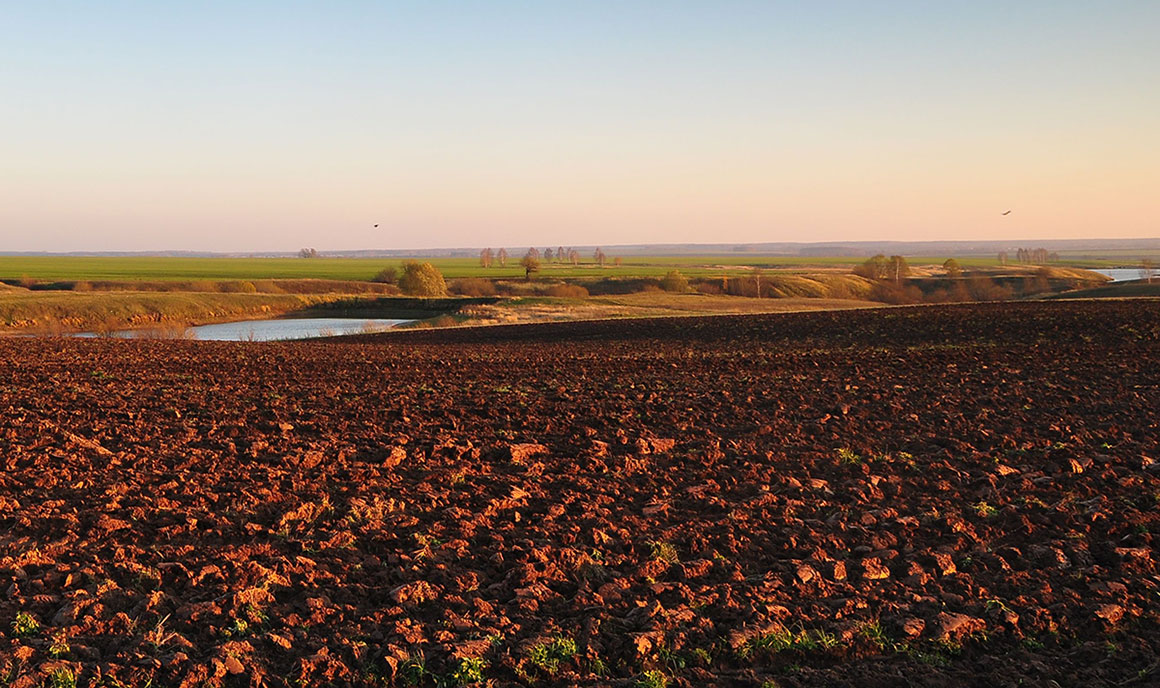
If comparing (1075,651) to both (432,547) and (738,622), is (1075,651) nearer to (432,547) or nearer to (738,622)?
(738,622)

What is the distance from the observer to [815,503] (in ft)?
35.7

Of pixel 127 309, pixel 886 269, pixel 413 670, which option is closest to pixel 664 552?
pixel 413 670

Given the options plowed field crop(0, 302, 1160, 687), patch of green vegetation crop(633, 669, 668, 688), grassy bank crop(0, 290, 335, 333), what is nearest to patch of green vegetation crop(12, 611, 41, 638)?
plowed field crop(0, 302, 1160, 687)

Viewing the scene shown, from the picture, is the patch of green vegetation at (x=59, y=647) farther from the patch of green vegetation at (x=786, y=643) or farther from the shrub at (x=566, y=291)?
the shrub at (x=566, y=291)

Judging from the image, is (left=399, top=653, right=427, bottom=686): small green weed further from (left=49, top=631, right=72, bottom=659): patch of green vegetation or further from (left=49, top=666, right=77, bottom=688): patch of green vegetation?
(left=49, top=631, right=72, bottom=659): patch of green vegetation

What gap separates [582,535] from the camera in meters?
9.62

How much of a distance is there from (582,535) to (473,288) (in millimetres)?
102475

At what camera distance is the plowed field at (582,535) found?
6711 millimetres

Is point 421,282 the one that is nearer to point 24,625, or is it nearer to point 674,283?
point 674,283

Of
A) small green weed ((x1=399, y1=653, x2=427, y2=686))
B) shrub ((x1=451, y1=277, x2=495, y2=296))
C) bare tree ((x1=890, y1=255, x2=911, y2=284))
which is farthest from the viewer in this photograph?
bare tree ((x1=890, y1=255, x2=911, y2=284))

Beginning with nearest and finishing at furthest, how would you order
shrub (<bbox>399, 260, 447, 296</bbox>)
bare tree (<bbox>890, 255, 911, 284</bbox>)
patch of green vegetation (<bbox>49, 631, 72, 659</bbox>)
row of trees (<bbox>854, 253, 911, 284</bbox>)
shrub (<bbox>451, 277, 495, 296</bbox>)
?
patch of green vegetation (<bbox>49, 631, 72, 659</bbox>) → shrub (<bbox>399, 260, 447, 296</bbox>) → shrub (<bbox>451, 277, 495, 296</bbox>) → bare tree (<bbox>890, 255, 911, 284</bbox>) → row of trees (<bbox>854, 253, 911, 284</bbox>)

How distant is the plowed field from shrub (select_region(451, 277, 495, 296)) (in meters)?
87.4

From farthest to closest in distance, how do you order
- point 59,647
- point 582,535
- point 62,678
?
point 582,535
point 59,647
point 62,678

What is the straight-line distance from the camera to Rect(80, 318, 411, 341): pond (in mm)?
60594
